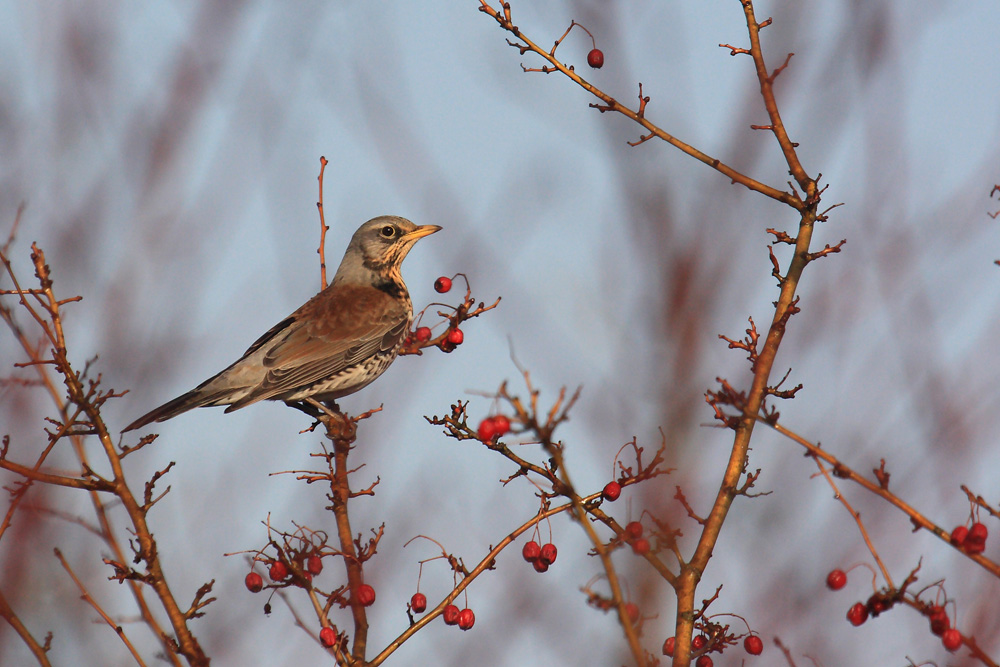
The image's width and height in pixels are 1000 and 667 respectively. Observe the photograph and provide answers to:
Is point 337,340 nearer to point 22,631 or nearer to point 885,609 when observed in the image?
point 22,631

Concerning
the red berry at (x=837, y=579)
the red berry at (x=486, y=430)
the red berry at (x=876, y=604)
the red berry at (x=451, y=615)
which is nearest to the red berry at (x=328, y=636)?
the red berry at (x=451, y=615)

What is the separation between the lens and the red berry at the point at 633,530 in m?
2.79

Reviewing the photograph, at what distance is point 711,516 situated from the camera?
2.88 m

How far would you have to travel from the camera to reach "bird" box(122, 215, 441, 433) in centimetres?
608

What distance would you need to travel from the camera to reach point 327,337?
6684 millimetres

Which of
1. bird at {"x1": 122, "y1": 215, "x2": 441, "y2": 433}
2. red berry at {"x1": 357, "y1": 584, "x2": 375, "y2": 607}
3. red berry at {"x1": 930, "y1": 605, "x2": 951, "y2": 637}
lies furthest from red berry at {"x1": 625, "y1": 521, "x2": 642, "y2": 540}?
bird at {"x1": 122, "y1": 215, "x2": 441, "y2": 433}

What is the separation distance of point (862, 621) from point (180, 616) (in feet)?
6.94

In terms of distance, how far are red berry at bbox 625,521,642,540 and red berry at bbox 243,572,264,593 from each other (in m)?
1.81

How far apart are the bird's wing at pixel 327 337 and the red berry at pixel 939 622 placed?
4.33m

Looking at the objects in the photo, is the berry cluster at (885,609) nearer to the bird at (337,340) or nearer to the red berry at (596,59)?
the red berry at (596,59)

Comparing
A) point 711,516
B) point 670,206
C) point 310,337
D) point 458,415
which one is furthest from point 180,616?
point 310,337

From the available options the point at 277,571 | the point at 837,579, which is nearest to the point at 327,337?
the point at 277,571

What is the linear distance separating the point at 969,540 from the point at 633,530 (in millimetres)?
1021

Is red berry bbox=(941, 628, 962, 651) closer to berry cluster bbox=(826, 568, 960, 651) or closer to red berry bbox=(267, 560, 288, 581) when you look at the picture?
berry cluster bbox=(826, 568, 960, 651)
